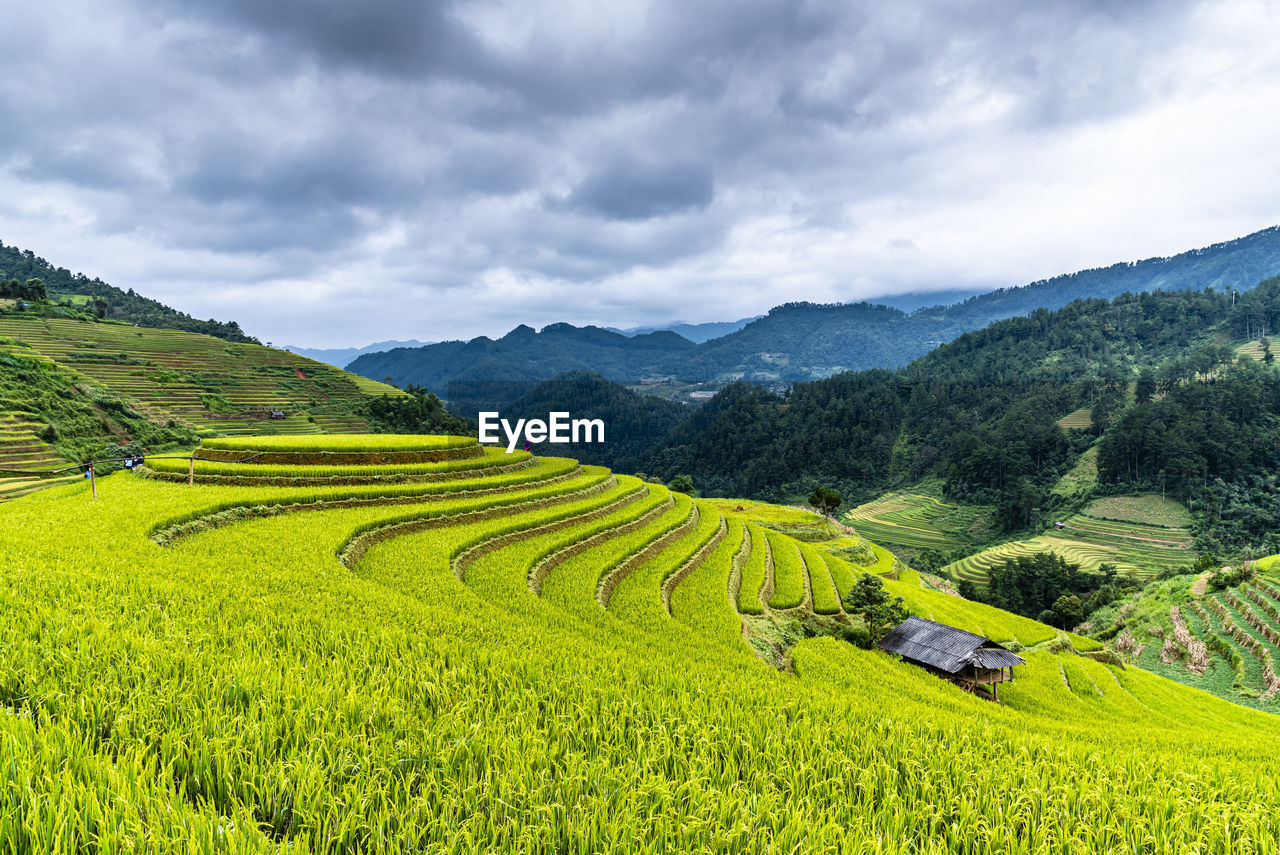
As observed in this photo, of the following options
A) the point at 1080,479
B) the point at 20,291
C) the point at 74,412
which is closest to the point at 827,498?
the point at 74,412

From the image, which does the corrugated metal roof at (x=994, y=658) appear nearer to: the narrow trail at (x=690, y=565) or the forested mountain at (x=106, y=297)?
the narrow trail at (x=690, y=565)

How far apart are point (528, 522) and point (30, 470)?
1095 inches

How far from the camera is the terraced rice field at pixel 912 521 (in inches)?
2923

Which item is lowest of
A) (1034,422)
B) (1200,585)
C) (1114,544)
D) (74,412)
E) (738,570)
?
(1114,544)

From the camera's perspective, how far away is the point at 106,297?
103m

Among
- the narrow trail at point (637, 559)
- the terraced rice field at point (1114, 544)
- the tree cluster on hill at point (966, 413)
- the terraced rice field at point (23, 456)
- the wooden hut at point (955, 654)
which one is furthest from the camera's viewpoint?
the tree cluster on hill at point (966, 413)

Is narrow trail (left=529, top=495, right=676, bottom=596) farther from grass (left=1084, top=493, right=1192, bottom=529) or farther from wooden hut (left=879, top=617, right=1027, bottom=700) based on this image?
grass (left=1084, top=493, right=1192, bottom=529)

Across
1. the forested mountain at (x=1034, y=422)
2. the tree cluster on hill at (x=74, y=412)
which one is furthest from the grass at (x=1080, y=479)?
the tree cluster on hill at (x=74, y=412)

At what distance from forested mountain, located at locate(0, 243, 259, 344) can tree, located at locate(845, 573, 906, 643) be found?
374 feet

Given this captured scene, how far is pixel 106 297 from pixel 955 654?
153m

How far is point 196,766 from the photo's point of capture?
8.66 feet

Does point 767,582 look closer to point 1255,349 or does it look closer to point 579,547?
point 579,547

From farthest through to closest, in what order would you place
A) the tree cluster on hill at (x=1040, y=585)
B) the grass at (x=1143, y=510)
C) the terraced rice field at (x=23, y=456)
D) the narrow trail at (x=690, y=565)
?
the grass at (x=1143, y=510)
the tree cluster on hill at (x=1040, y=585)
the terraced rice field at (x=23, y=456)
the narrow trail at (x=690, y=565)

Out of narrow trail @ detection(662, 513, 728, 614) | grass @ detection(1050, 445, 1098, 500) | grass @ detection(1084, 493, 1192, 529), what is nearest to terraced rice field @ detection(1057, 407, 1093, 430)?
grass @ detection(1050, 445, 1098, 500)
